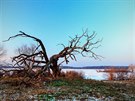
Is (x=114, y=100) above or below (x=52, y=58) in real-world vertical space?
below

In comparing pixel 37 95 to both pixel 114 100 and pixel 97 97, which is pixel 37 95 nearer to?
pixel 97 97

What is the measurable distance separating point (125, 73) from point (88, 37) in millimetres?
5565

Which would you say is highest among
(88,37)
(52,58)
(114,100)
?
(88,37)

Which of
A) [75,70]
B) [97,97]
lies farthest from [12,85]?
[75,70]

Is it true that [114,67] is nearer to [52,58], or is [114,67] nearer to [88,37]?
[88,37]

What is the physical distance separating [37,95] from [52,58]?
473cm

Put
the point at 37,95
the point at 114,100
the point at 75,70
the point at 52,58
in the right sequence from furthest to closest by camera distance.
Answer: the point at 75,70, the point at 52,58, the point at 37,95, the point at 114,100

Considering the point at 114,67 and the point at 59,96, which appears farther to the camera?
the point at 114,67

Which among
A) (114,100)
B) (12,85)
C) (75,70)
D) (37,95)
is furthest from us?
(75,70)

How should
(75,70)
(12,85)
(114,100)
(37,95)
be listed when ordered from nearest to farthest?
(114,100)
(37,95)
(12,85)
(75,70)

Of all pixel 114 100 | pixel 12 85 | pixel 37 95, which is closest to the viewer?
pixel 114 100

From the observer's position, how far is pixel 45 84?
874cm

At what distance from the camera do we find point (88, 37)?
11734mm

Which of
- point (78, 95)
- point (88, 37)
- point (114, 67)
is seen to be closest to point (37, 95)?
point (78, 95)
